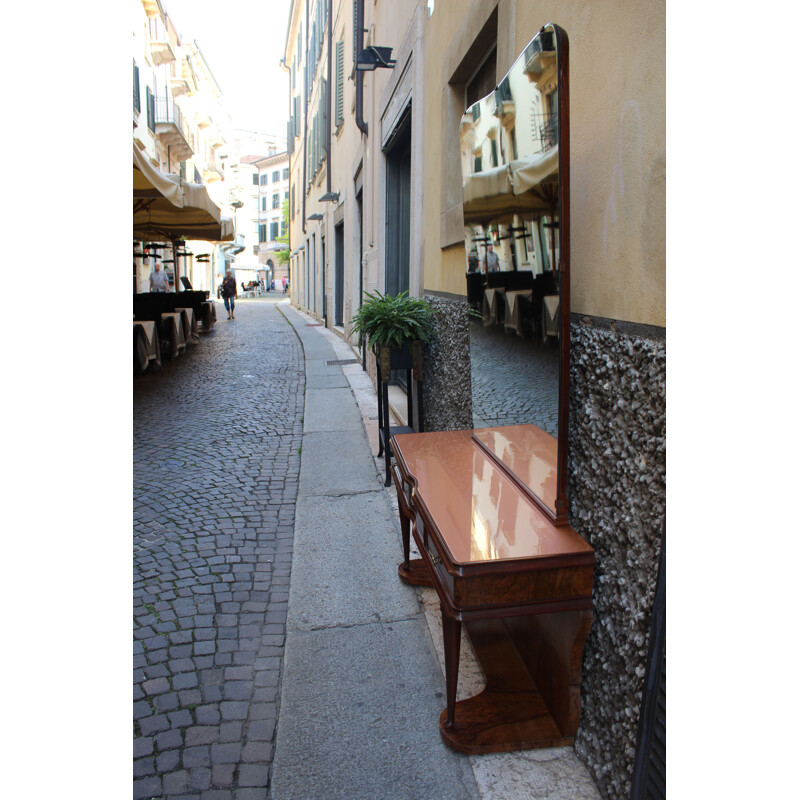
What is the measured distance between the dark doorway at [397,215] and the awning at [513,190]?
14.9ft

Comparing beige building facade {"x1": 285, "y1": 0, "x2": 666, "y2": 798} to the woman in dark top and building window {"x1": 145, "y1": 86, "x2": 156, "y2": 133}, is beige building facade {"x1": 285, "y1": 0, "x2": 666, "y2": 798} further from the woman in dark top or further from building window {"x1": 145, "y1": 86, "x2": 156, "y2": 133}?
the woman in dark top

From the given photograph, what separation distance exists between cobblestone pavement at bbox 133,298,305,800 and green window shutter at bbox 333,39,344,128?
8007 millimetres

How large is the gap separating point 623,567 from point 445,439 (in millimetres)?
1527

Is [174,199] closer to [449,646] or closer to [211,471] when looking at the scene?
[211,471]

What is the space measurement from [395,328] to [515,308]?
2.26 m

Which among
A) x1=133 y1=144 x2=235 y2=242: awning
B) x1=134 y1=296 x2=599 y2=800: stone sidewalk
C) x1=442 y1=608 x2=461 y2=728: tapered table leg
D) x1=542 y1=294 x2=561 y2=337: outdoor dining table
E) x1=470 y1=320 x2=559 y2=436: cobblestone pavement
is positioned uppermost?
x1=133 y1=144 x2=235 y2=242: awning

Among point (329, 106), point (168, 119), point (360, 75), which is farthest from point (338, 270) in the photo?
point (168, 119)

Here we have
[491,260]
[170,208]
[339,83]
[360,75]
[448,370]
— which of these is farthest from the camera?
[339,83]

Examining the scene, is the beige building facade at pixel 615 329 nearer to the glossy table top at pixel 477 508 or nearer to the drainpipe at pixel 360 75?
the glossy table top at pixel 477 508

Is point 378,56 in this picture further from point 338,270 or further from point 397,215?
point 338,270

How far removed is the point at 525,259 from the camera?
2.44 metres

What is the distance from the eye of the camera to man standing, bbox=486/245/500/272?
115 inches

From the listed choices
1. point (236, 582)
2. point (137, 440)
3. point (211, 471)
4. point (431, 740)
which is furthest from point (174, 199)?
point (431, 740)

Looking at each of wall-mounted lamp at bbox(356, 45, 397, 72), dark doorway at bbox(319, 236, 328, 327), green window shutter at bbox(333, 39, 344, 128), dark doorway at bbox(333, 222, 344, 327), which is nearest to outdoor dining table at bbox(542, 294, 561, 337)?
wall-mounted lamp at bbox(356, 45, 397, 72)
